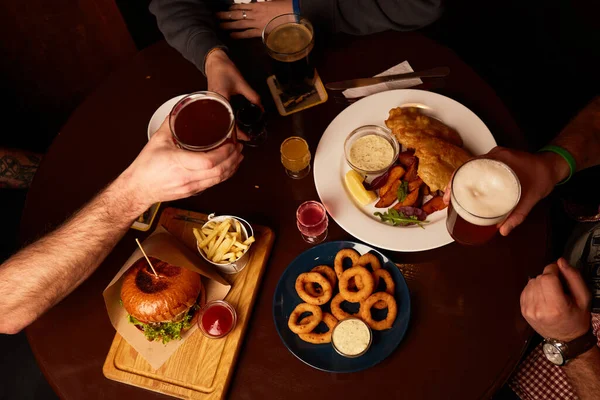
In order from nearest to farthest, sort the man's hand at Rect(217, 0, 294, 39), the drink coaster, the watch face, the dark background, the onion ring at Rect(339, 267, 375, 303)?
the onion ring at Rect(339, 267, 375, 303) < the watch face < the drink coaster < the man's hand at Rect(217, 0, 294, 39) < the dark background

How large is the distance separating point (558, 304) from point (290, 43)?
5.39 ft

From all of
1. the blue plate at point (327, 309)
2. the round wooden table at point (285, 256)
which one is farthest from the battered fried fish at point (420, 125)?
the blue plate at point (327, 309)

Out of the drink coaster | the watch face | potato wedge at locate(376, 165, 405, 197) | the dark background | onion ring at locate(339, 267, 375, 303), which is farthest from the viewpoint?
the dark background

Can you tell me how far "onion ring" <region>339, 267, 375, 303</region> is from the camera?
193 centimetres

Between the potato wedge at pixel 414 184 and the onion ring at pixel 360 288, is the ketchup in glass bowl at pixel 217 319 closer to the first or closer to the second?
the onion ring at pixel 360 288

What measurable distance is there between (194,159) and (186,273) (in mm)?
486

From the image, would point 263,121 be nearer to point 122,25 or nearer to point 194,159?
point 194,159

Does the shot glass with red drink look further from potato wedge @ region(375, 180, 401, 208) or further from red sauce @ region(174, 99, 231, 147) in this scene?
red sauce @ region(174, 99, 231, 147)

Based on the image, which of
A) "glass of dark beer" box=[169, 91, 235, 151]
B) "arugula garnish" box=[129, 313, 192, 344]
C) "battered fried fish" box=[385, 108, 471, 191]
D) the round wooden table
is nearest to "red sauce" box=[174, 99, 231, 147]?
"glass of dark beer" box=[169, 91, 235, 151]

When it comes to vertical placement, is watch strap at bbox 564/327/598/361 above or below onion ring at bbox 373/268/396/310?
below

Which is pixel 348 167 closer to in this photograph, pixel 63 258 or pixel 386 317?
pixel 386 317

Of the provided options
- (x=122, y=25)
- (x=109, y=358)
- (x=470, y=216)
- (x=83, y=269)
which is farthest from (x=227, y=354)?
(x=122, y=25)

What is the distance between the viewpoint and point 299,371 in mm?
1875

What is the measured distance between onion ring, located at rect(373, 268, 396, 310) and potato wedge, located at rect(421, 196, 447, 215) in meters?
0.35
